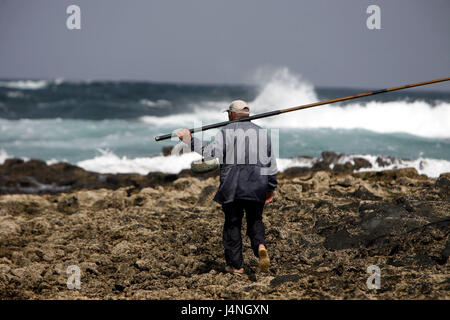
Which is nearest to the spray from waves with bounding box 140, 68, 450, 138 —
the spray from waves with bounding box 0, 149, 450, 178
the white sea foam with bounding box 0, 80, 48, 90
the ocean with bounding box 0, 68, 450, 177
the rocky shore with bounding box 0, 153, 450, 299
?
the ocean with bounding box 0, 68, 450, 177

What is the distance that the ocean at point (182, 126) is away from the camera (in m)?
16.5

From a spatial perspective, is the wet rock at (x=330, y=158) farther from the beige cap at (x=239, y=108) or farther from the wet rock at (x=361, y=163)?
the beige cap at (x=239, y=108)

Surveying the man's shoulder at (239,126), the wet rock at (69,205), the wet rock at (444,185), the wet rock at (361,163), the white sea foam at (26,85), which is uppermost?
the white sea foam at (26,85)

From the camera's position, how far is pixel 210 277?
434cm

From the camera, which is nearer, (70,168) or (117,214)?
(117,214)

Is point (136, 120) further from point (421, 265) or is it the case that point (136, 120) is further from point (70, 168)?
point (421, 265)

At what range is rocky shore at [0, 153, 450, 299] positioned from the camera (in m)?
4.04

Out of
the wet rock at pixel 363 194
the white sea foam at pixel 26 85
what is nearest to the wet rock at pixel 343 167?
the wet rock at pixel 363 194

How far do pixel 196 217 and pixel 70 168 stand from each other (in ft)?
27.4

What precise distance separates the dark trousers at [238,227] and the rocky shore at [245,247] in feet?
0.68

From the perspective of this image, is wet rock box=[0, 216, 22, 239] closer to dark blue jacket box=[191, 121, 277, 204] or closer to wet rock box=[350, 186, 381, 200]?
dark blue jacket box=[191, 121, 277, 204]

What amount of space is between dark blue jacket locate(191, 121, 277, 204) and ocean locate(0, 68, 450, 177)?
5.16 m

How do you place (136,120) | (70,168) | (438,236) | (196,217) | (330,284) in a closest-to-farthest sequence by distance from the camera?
(330,284)
(438,236)
(196,217)
(70,168)
(136,120)
